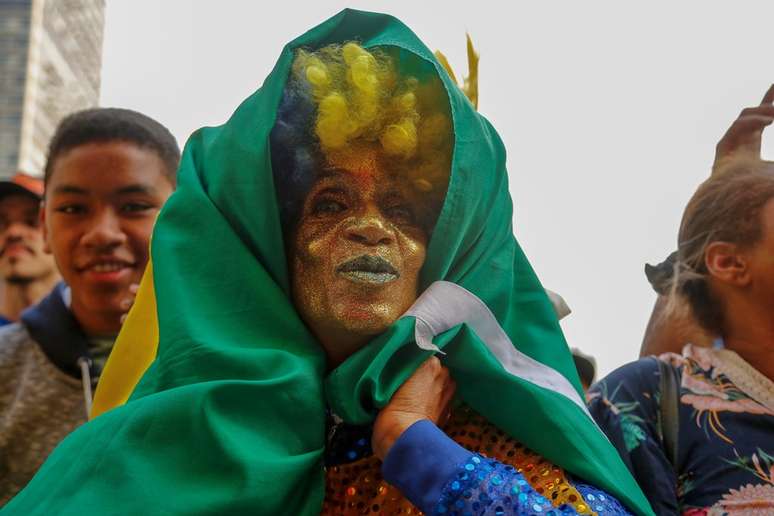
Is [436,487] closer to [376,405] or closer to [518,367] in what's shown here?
[376,405]

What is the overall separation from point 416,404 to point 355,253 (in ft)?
1.28

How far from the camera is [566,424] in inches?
83.0

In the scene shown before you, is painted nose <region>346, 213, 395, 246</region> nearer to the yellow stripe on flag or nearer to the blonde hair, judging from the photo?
the yellow stripe on flag

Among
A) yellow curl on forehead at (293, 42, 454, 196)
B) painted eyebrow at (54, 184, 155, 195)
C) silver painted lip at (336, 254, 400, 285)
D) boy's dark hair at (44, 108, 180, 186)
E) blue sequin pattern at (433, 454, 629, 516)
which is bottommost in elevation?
blue sequin pattern at (433, 454, 629, 516)

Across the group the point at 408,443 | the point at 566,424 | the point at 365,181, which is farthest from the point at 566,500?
the point at 365,181

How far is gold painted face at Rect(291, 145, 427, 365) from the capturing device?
7.23ft

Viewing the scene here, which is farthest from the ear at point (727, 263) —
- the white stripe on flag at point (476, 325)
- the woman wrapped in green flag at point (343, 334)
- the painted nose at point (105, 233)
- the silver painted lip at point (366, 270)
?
the painted nose at point (105, 233)

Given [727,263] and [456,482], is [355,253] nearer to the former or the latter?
[456,482]

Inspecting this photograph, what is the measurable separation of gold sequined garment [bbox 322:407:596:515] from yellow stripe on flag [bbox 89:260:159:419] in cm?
59

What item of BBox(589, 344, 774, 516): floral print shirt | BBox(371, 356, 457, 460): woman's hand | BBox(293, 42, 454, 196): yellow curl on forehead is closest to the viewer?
BBox(371, 356, 457, 460): woman's hand

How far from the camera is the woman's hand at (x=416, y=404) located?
6.75ft

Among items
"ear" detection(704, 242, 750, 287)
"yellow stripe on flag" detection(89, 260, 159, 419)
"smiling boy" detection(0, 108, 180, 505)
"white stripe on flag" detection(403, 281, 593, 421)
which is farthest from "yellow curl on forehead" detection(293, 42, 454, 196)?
"ear" detection(704, 242, 750, 287)

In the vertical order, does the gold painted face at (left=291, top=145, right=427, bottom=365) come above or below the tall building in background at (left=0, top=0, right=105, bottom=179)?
above

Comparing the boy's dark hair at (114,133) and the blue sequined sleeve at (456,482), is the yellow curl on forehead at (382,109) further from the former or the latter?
the boy's dark hair at (114,133)
